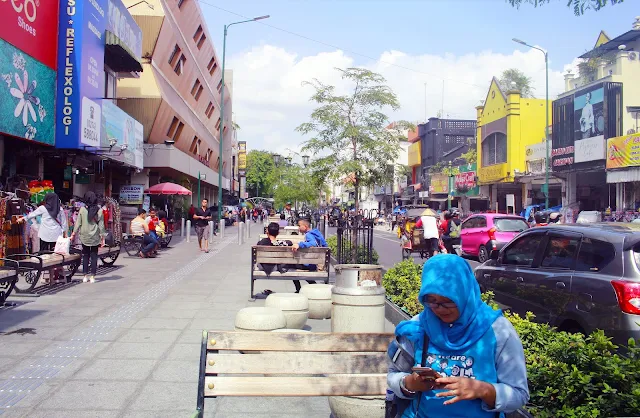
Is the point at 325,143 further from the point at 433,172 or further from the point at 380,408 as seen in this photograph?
the point at 433,172

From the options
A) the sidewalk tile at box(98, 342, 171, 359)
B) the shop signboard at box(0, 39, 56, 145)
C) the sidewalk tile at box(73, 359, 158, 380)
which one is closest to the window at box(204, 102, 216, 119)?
the shop signboard at box(0, 39, 56, 145)

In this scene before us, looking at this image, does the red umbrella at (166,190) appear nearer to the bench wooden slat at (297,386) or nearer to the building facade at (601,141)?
the building facade at (601,141)

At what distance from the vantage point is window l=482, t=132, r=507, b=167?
4019 centimetres

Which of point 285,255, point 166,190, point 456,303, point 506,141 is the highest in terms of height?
point 506,141

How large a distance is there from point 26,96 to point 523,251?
12584 millimetres

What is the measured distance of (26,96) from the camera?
1407 cm

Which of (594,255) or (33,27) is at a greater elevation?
(33,27)

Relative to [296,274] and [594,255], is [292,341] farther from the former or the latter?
[296,274]

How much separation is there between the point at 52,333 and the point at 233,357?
15.7 ft

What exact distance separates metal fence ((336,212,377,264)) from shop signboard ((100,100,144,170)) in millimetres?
9548

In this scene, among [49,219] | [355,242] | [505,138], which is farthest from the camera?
[505,138]

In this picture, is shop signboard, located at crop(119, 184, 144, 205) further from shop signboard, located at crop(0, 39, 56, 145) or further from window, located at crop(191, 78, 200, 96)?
window, located at crop(191, 78, 200, 96)

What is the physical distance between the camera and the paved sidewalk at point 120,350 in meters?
4.61

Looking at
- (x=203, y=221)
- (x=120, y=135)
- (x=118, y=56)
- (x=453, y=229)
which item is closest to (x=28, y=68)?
(x=203, y=221)
